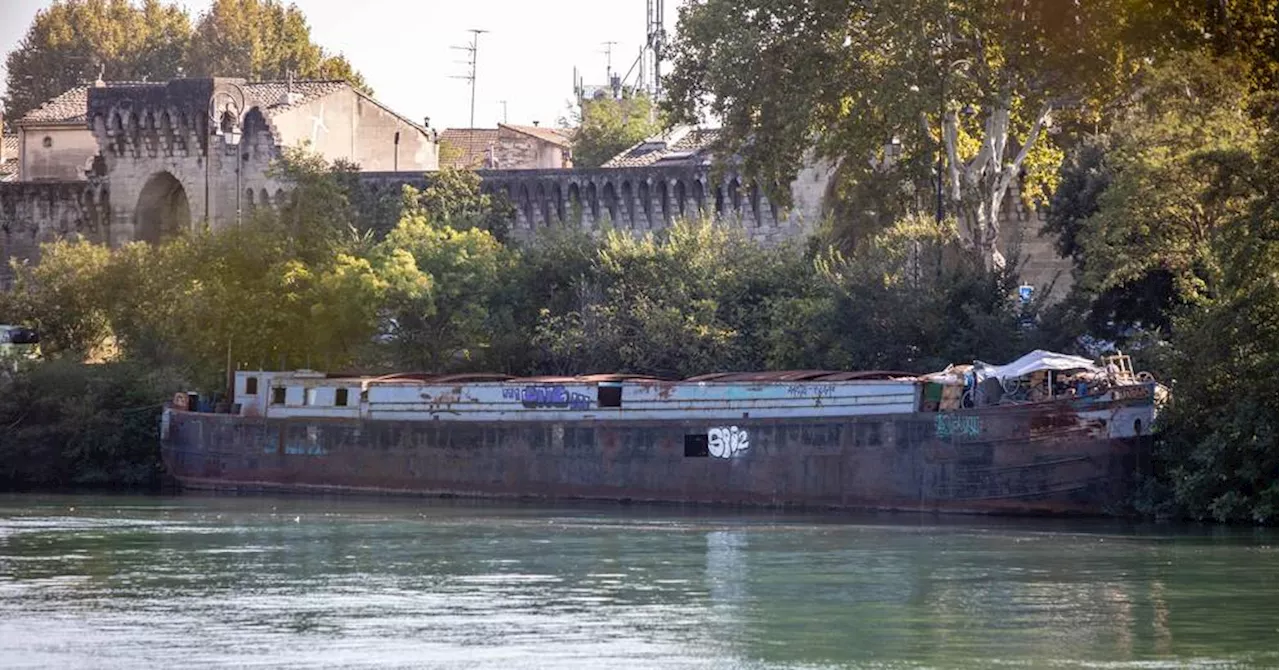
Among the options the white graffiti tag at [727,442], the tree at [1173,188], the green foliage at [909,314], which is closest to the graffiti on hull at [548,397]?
the white graffiti tag at [727,442]

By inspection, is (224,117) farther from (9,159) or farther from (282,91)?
Result: (9,159)

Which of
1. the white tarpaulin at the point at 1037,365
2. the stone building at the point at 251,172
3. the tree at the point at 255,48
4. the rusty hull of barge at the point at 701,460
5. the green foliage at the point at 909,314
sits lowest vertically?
the rusty hull of barge at the point at 701,460

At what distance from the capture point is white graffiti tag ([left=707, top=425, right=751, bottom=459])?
49031 millimetres

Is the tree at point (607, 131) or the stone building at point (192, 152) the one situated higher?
the tree at point (607, 131)

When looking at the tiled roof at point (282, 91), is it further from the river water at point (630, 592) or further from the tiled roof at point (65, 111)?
the river water at point (630, 592)

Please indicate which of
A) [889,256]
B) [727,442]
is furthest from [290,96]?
[727,442]

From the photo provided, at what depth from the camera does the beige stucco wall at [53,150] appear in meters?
84.6

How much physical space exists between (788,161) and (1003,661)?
27803 millimetres

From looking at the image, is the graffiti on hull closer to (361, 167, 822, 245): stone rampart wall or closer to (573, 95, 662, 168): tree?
(361, 167, 822, 245): stone rampart wall

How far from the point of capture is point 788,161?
180 ft

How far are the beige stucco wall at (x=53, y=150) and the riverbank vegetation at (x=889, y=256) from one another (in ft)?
60.7

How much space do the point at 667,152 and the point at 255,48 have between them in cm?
3456

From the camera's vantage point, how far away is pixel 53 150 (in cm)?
8500

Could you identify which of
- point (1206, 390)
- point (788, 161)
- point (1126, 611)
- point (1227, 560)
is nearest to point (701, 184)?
point (788, 161)
